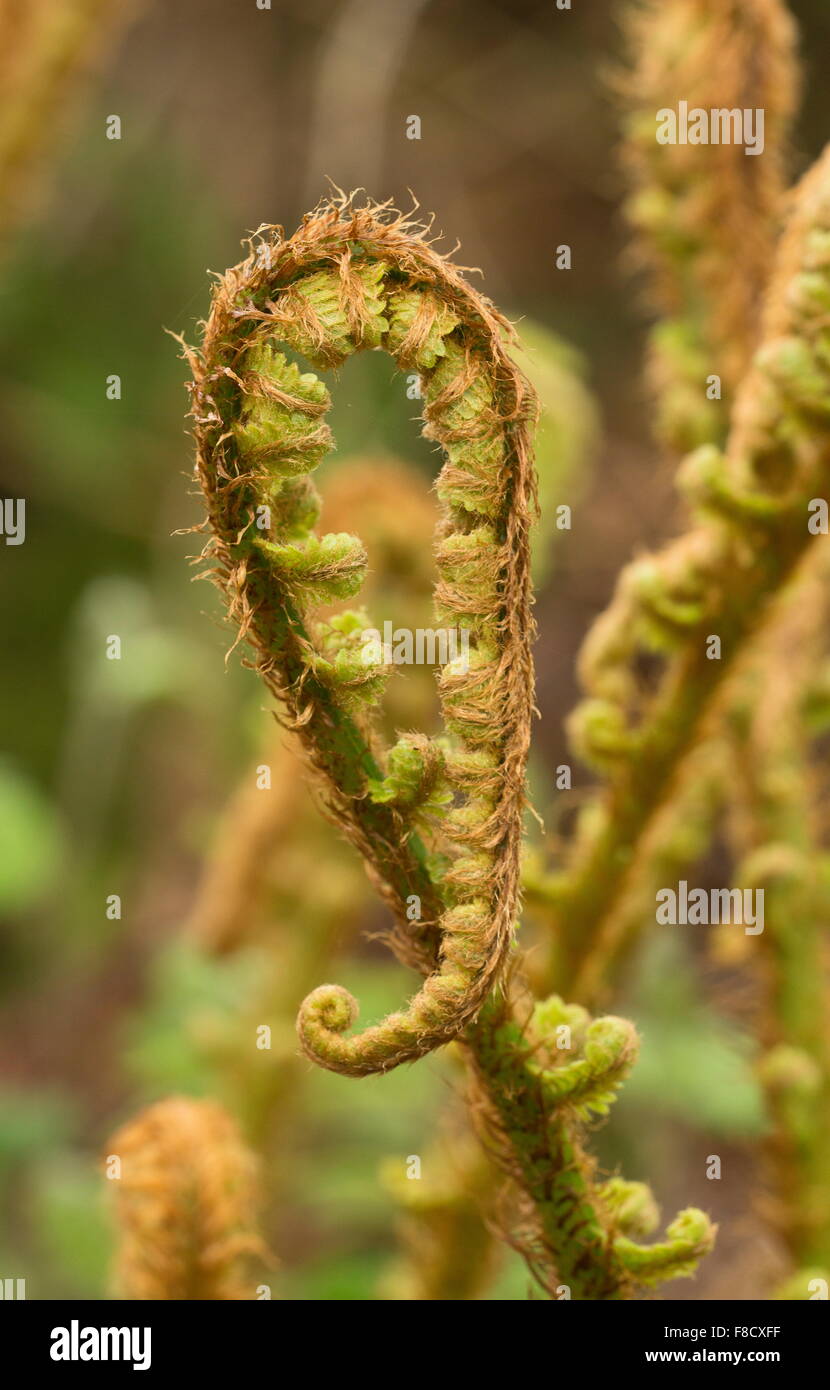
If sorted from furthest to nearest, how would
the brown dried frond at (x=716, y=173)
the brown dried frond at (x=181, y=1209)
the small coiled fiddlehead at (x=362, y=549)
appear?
the brown dried frond at (x=716, y=173)
the brown dried frond at (x=181, y=1209)
the small coiled fiddlehead at (x=362, y=549)

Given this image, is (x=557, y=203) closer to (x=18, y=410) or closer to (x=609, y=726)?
(x=18, y=410)

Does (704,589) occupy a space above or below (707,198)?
below

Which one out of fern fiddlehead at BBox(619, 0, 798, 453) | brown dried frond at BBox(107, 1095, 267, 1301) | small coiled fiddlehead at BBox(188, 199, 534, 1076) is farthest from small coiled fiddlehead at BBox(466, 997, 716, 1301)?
fern fiddlehead at BBox(619, 0, 798, 453)

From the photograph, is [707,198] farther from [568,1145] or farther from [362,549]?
[568,1145]

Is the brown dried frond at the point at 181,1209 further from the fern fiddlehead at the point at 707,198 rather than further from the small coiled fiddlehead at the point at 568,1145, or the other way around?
the fern fiddlehead at the point at 707,198

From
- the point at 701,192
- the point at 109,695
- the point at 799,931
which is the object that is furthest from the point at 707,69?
the point at 109,695

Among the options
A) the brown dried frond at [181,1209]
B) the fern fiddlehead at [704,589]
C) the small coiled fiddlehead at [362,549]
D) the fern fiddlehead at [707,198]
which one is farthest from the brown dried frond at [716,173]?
the brown dried frond at [181,1209]

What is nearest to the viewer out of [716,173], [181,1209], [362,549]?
[362,549]

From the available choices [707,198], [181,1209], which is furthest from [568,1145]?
[707,198]
